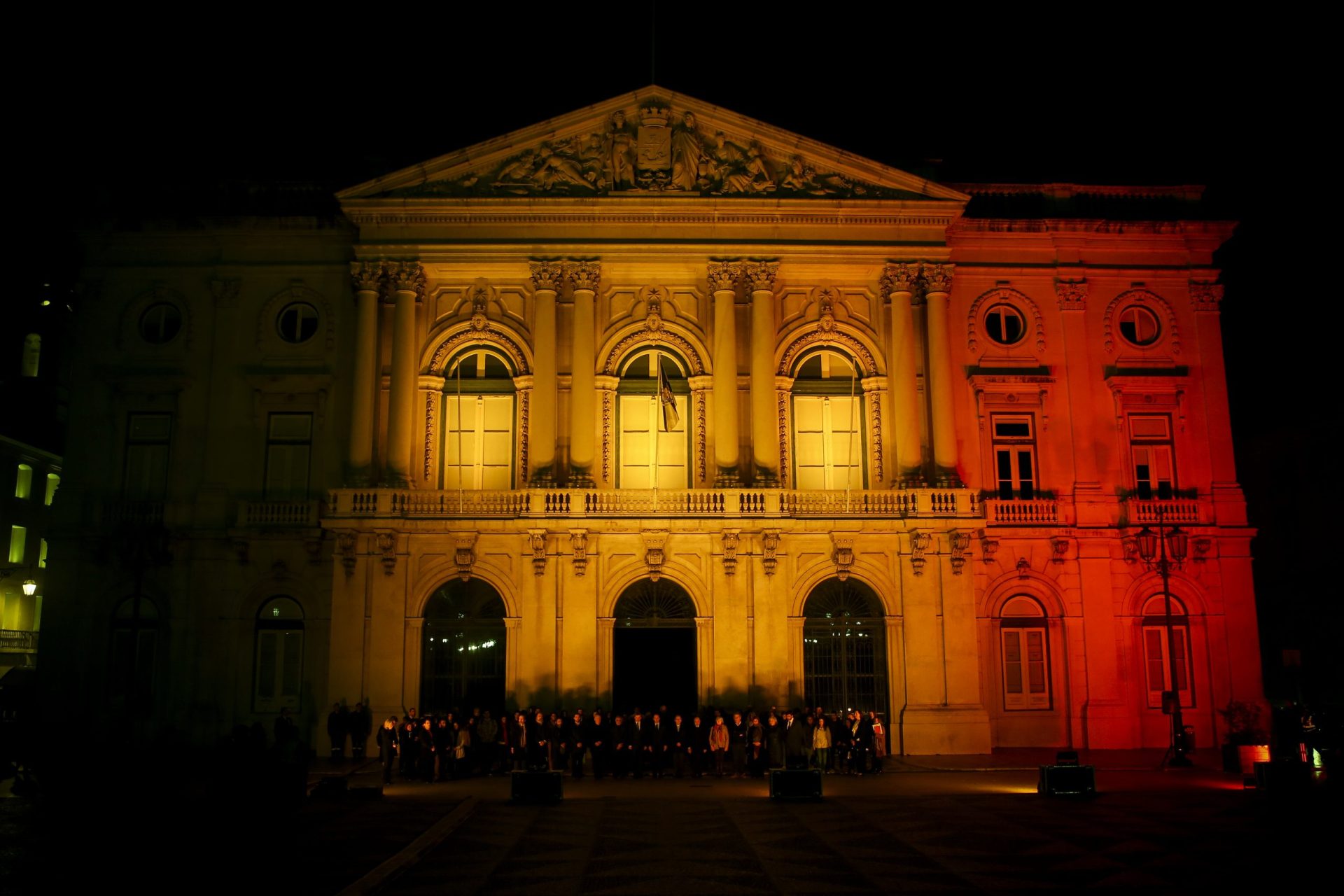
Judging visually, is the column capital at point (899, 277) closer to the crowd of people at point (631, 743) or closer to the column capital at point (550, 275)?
the column capital at point (550, 275)

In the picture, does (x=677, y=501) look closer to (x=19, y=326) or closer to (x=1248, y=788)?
(x=1248, y=788)

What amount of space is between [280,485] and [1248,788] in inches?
1048

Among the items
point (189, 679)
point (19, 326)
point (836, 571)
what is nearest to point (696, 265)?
point (836, 571)

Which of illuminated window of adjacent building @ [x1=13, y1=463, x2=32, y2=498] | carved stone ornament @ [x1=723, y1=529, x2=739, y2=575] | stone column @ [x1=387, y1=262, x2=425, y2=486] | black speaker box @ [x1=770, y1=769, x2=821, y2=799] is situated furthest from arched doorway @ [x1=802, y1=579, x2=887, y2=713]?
illuminated window of adjacent building @ [x1=13, y1=463, x2=32, y2=498]

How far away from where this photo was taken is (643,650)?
1310 inches

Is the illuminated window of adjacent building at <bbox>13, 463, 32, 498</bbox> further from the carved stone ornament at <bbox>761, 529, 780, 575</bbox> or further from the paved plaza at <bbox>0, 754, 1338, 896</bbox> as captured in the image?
the carved stone ornament at <bbox>761, 529, 780, 575</bbox>

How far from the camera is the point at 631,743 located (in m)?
28.6

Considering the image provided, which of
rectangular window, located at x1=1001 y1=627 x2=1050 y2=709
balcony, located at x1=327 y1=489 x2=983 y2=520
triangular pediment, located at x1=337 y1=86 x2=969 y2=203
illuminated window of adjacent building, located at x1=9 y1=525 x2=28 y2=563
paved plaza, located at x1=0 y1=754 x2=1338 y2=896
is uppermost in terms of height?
triangular pediment, located at x1=337 y1=86 x2=969 y2=203


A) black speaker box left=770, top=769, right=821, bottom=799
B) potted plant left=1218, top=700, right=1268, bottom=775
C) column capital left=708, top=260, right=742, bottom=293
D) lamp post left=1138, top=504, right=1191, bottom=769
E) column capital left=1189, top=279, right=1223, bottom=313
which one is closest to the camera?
black speaker box left=770, top=769, right=821, bottom=799

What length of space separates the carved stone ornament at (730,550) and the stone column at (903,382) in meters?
5.16

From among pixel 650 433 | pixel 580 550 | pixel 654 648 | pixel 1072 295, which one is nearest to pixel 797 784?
pixel 654 648

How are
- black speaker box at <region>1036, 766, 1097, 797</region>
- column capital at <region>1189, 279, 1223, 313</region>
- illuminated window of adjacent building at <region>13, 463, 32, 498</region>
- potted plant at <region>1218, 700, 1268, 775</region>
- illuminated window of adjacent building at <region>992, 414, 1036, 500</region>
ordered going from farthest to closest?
illuminated window of adjacent building at <region>13, 463, 32, 498</region>, column capital at <region>1189, 279, 1223, 313</region>, illuminated window of adjacent building at <region>992, 414, 1036, 500</region>, potted plant at <region>1218, 700, 1268, 775</region>, black speaker box at <region>1036, 766, 1097, 797</region>

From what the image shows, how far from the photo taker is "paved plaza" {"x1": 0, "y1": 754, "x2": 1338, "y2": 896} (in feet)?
48.9

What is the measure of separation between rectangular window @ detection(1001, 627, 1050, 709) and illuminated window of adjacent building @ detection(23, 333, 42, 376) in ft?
154
